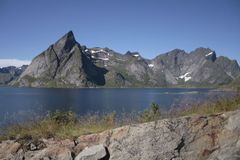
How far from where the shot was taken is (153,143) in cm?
799

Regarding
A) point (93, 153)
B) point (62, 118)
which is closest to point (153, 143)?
point (93, 153)

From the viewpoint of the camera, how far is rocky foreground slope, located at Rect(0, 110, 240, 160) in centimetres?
793

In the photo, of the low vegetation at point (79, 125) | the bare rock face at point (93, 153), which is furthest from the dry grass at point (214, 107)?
the bare rock face at point (93, 153)

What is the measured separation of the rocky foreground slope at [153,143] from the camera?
7.93 meters

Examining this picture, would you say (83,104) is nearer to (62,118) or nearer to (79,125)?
(62,118)

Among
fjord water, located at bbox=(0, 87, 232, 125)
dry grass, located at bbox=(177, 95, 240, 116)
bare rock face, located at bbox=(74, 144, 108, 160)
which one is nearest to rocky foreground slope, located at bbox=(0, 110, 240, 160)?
bare rock face, located at bbox=(74, 144, 108, 160)

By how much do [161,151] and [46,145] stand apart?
298 cm

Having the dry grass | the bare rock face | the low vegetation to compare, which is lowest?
the bare rock face

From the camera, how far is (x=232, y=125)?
819 centimetres

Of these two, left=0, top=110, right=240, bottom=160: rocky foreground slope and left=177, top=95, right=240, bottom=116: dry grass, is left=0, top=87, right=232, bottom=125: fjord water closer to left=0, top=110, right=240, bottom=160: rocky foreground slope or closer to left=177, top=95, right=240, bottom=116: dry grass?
left=177, top=95, right=240, bottom=116: dry grass

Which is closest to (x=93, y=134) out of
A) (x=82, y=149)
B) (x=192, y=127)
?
(x=82, y=149)

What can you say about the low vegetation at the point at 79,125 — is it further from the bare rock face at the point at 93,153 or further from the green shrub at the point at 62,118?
the bare rock face at the point at 93,153

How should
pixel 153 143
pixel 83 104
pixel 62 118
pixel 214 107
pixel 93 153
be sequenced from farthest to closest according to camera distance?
1. pixel 83 104
2. pixel 62 118
3. pixel 214 107
4. pixel 153 143
5. pixel 93 153

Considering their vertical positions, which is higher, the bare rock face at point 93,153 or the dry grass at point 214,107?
the dry grass at point 214,107
